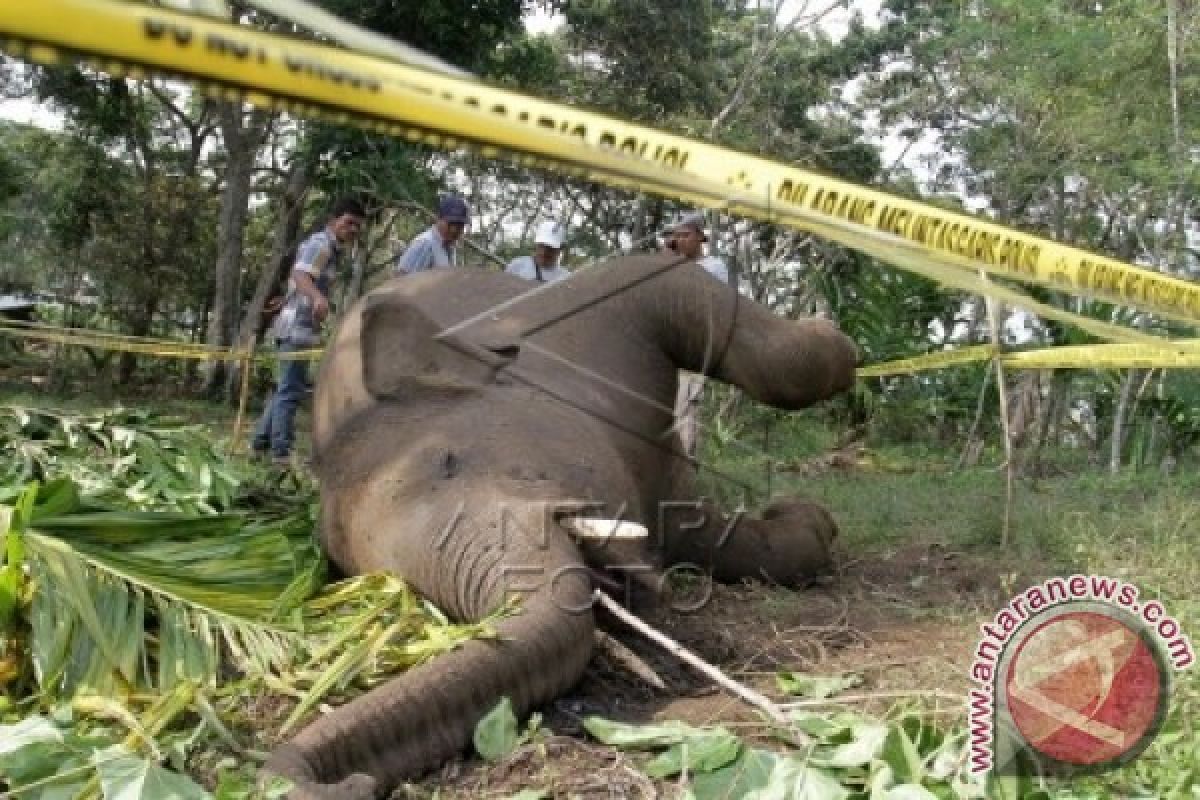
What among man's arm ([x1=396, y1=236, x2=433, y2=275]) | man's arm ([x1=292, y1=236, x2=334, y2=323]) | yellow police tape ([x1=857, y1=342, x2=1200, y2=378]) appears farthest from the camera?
man's arm ([x1=292, y1=236, x2=334, y2=323])

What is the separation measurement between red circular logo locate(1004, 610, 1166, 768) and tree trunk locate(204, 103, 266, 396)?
17433 millimetres

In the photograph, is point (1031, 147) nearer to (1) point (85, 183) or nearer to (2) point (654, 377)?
(1) point (85, 183)

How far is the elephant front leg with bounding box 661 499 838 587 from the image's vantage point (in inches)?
222

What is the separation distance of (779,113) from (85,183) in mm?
11538

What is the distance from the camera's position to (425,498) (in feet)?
14.1

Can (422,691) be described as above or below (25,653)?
above

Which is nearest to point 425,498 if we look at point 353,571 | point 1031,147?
point 353,571

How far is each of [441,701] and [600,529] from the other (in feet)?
3.21

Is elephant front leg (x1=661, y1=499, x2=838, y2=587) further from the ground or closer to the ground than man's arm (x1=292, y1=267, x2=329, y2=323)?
closer to the ground

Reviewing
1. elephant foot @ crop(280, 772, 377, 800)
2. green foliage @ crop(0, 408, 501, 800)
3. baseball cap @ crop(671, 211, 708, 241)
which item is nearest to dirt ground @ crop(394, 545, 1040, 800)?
elephant foot @ crop(280, 772, 377, 800)

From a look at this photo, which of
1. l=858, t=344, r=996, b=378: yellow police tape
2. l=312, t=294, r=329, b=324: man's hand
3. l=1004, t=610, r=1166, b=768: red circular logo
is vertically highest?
l=858, t=344, r=996, b=378: yellow police tape

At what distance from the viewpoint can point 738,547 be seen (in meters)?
5.63

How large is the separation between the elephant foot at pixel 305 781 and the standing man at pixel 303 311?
5.78 metres

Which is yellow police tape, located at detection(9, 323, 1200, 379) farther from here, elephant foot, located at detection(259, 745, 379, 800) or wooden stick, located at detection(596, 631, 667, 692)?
elephant foot, located at detection(259, 745, 379, 800)
